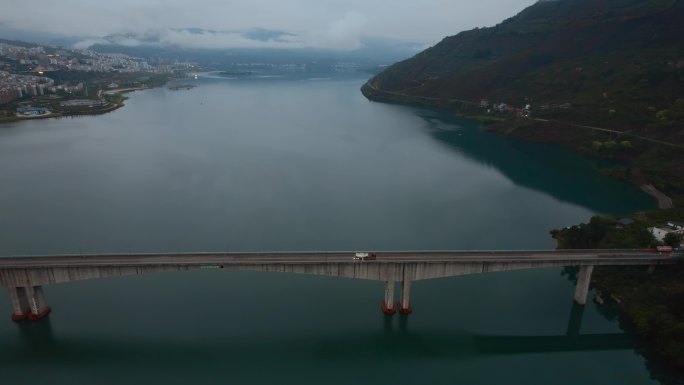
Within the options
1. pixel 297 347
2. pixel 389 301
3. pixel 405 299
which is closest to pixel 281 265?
pixel 297 347

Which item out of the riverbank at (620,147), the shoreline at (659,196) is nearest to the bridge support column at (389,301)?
the shoreline at (659,196)

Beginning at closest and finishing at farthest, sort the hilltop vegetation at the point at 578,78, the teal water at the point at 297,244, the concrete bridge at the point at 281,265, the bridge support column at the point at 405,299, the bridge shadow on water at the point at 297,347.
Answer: the bridge shadow on water at the point at 297,347 → the teal water at the point at 297,244 → the concrete bridge at the point at 281,265 → the bridge support column at the point at 405,299 → the hilltop vegetation at the point at 578,78

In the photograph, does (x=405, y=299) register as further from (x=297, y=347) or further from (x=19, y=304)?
(x=19, y=304)

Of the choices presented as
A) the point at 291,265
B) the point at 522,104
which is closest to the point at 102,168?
the point at 291,265

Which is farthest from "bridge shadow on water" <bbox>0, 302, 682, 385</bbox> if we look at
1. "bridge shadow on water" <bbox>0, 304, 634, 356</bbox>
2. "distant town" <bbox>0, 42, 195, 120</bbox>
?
"distant town" <bbox>0, 42, 195, 120</bbox>

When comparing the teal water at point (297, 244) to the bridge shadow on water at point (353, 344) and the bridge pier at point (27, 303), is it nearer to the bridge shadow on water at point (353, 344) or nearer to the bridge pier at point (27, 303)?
the bridge shadow on water at point (353, 344)

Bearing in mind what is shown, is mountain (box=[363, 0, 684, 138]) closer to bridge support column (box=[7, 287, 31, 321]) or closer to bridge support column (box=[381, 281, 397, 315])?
bridge support column (box=[381, 281, 397, 315])

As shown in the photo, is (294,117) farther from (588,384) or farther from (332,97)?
(588,384)
